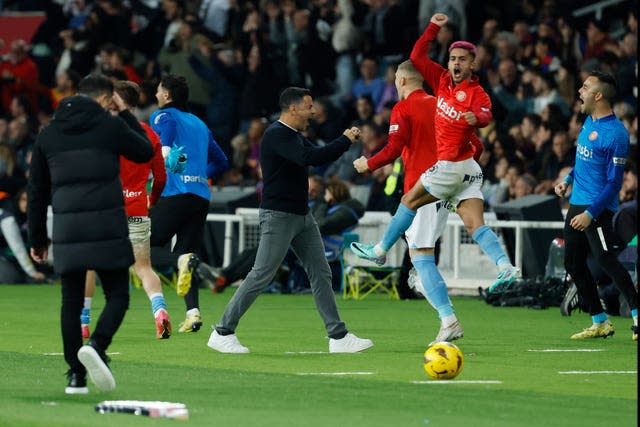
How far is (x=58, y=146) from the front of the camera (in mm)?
10523

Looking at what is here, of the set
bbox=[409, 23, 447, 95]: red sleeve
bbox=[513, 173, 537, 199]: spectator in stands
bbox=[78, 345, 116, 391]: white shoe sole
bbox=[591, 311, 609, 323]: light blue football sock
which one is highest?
bbox=[409, 23, 447, 95]: red sleeve

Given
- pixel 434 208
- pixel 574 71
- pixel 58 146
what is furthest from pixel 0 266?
pixel 58 146

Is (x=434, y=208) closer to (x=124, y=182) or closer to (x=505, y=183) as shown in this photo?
(x=124, y=182)

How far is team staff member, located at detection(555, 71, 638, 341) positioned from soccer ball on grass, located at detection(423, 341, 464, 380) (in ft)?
12.2

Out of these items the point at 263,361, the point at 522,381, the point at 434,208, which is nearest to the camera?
the point at 522,381

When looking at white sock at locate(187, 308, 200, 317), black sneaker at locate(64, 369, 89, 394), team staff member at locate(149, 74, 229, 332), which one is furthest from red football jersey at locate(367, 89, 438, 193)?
black sneaker at locate(64, 369, 89, 394)

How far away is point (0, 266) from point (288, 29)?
714cm

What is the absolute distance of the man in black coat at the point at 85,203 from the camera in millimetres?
10406

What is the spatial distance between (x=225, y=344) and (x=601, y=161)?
3.86 metres

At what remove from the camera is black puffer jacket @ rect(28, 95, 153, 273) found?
1041cm

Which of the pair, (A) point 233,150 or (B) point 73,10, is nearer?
(A) point 233,150

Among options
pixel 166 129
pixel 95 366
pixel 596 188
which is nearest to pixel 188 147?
pixel 166 129

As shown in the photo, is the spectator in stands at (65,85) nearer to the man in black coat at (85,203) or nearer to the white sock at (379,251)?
the white sock at (379,251)

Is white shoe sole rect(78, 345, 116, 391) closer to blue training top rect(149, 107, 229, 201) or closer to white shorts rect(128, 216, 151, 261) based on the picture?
white shorts rect(128, 216, 151, 261)
